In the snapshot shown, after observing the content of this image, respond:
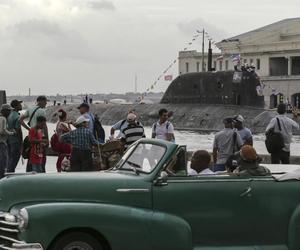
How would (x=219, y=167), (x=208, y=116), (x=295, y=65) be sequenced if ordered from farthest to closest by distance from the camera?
(x=295, y=65) → (x=208, y=116) → (x=219, y=167)

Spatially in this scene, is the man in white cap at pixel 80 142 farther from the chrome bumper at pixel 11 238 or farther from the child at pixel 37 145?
the chrome bumper at pixel 11 238

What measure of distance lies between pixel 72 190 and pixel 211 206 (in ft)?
4.03

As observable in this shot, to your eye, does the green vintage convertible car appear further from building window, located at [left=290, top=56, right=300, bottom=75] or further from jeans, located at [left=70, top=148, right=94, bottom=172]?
building window, located at [left=290, top=56, right=300, bottom=75]

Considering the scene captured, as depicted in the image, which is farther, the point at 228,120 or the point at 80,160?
the point at 228,120

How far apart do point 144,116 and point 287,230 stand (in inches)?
2285

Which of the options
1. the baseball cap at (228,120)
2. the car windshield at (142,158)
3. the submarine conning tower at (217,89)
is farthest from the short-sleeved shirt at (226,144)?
the submarine conning tower at (217,89)

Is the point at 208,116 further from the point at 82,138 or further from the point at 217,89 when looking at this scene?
the point at 82,138

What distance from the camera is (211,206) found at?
5664mm

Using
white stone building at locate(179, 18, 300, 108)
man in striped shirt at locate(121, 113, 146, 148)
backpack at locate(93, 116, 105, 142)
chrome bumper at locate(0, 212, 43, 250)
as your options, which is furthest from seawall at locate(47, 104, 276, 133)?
chrome bumper at locate(0, 212, 43, 250)

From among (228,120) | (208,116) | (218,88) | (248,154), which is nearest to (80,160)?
(228,120)

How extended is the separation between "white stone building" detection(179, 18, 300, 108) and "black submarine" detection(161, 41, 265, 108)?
29933 millimetres

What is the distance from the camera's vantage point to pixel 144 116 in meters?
63.8

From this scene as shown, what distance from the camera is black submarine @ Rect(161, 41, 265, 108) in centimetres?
4800

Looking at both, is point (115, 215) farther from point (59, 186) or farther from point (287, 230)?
point (287, 230)
